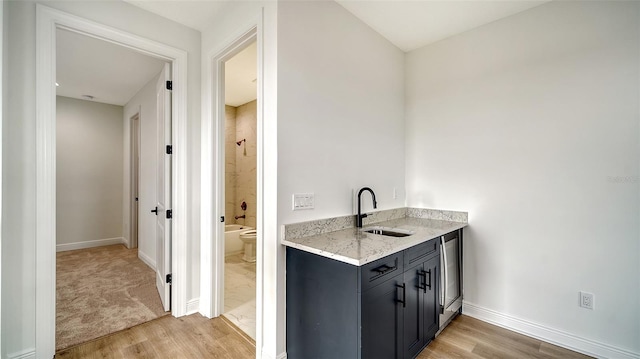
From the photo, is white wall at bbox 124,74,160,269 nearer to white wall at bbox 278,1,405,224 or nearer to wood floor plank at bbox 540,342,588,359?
white wall at bbox 278,1,405,224

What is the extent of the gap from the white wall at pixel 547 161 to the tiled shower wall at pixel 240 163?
3.16 m

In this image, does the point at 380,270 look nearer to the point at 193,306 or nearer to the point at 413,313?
the point at 413,313

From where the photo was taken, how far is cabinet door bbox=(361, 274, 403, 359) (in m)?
1.50

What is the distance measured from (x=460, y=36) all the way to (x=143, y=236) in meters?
5.01

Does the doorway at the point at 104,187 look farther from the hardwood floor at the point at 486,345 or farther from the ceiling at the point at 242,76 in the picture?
the hardwood floor at the point at 486,345

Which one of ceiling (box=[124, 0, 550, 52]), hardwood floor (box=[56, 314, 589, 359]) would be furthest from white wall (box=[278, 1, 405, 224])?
hardwood floor (box=[56, 314, 589, 359])

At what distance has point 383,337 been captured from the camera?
1.62 meters

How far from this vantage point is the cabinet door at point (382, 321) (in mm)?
1503

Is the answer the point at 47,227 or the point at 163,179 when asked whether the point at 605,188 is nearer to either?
the point at 163,179

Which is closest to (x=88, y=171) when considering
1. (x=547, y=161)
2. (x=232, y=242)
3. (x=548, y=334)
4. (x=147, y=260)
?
(x=147, y=260)

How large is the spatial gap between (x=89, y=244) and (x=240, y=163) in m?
3.08

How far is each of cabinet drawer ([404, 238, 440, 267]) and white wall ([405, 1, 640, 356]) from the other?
0.69 m

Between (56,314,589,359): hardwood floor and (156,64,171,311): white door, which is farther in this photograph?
(156,64,171,311): white door

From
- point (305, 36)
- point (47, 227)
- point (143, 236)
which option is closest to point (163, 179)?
point (47, 227)
